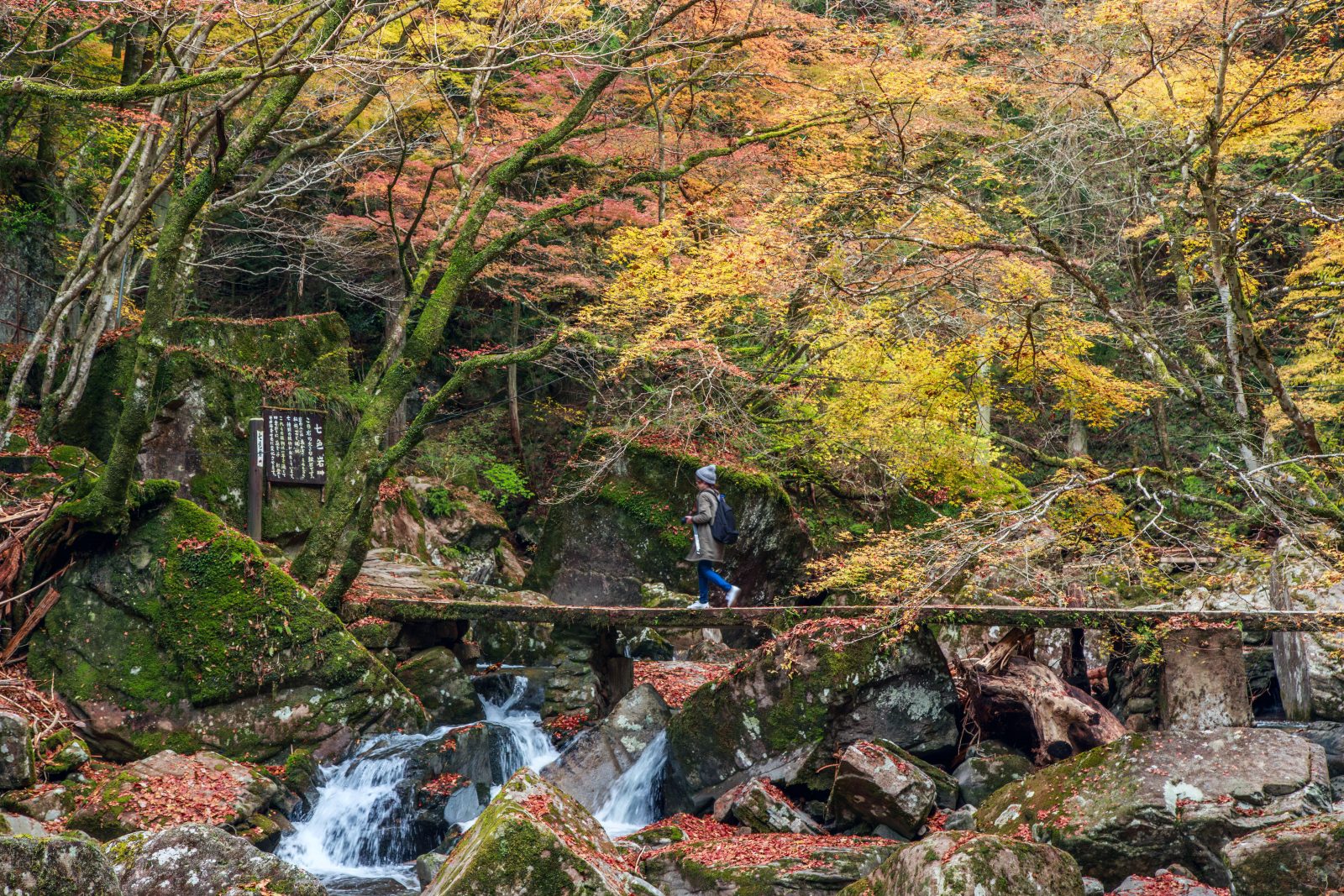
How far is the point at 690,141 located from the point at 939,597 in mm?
8991

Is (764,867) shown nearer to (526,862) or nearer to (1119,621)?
(526,862)

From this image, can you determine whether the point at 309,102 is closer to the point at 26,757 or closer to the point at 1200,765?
the point at 26,757

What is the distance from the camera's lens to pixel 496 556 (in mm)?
17031

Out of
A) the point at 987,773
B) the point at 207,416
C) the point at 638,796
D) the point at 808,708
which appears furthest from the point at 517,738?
the point at 207,416

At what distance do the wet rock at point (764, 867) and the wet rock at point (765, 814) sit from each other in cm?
78

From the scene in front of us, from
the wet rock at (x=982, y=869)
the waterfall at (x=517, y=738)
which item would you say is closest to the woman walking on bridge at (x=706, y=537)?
the waterfall at (x=517, y=738)

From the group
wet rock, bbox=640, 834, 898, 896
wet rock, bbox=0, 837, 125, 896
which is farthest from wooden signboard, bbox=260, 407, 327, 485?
wet rock, bbox=0, 837, 125, 896

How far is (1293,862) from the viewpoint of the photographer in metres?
5.40

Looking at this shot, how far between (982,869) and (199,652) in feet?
23.8

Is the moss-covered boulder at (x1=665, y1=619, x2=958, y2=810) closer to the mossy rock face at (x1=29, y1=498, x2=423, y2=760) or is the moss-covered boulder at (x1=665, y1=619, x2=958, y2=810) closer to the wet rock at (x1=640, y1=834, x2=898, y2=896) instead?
the wet rock at (x1=640, y1=834, x2=898, y2=896)

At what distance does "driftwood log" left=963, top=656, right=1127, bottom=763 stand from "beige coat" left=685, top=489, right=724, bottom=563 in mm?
2899

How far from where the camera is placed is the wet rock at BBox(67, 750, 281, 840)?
23.7ft

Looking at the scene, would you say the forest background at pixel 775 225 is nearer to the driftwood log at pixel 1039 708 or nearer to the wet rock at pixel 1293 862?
the driftwood log at pixel 1039 708

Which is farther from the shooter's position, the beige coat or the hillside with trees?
the beige coat
